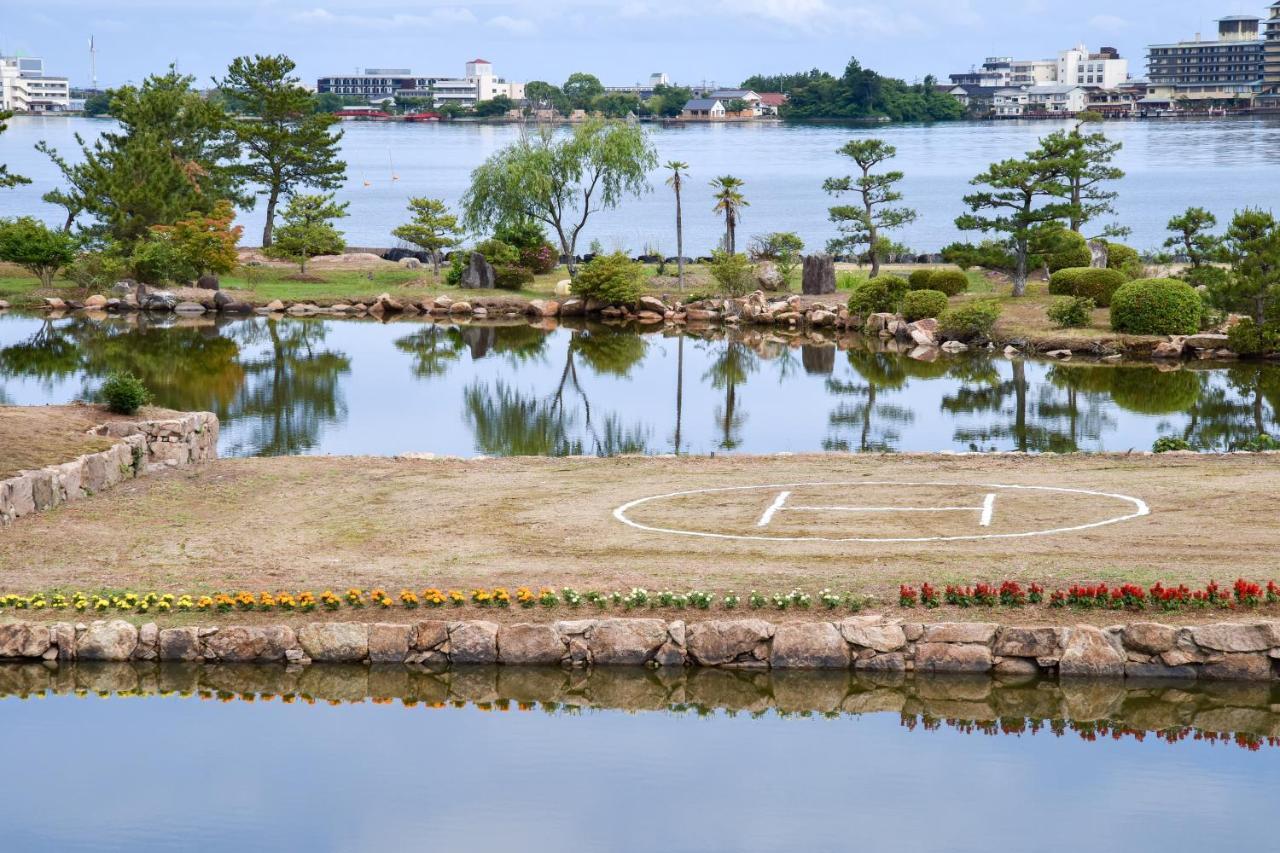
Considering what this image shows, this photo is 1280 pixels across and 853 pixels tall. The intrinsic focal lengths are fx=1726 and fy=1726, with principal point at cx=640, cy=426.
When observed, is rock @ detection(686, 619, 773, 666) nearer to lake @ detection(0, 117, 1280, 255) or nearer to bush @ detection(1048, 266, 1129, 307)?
bush @ detection(1048, 266, 1129, 307)

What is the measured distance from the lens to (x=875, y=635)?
59.6 ft

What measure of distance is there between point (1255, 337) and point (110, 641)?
118ft

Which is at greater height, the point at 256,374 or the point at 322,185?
the point at 322,185

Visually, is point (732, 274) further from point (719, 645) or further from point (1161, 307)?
point (719, 645)

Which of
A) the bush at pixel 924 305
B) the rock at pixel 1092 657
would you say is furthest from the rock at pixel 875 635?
the bush at pixel 924 305

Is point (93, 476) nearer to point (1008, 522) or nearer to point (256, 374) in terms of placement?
point (1008, 522)

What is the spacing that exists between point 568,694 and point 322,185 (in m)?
54.9

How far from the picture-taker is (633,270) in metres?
58.9

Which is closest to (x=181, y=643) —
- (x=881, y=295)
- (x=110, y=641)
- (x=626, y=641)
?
(x=110, y=641)

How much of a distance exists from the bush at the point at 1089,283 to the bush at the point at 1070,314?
1.62 metres

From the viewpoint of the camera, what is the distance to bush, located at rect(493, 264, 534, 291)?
62.7m

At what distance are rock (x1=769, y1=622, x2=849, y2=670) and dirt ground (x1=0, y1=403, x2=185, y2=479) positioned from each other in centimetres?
1217

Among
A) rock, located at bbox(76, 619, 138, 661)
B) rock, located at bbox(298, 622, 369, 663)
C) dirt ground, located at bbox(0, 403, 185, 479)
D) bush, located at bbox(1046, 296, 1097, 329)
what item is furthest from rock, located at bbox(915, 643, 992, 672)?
bush, located at bbox(1046, 296, 1097, 329)

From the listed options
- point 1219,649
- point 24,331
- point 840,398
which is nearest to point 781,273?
point 840,398
